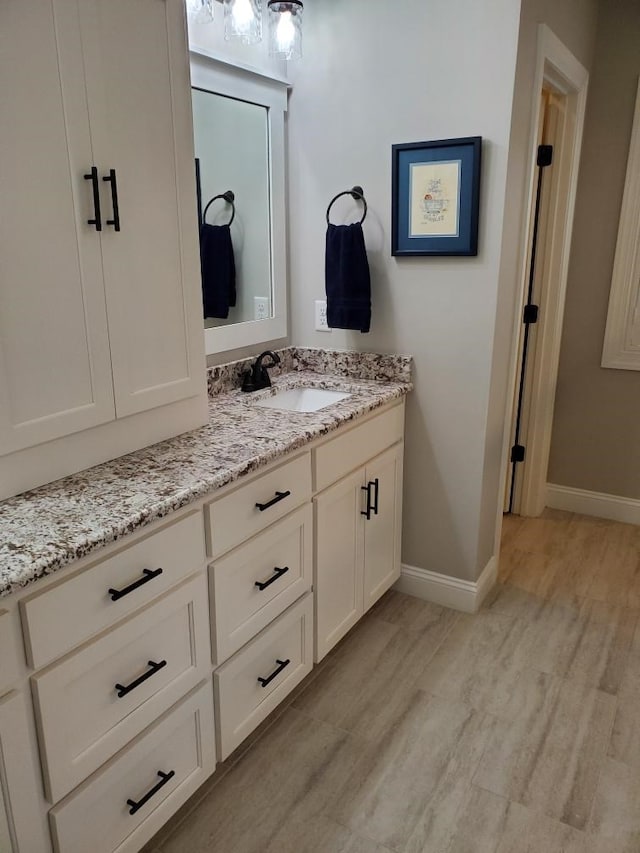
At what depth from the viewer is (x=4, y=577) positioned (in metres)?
1.06

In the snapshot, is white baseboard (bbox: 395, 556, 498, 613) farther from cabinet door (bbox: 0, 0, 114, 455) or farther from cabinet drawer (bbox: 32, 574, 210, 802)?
cabinet door (bbox: 0, 0, 114, 455)

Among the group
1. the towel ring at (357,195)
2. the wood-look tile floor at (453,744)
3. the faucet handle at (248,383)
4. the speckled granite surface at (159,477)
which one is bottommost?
the wood-look tile floor at (453,744)

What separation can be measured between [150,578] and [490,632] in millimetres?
1567

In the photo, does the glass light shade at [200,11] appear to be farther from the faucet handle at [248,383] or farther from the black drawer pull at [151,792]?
the black drawer pull at [151,792]

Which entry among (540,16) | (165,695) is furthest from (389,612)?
(540,16)

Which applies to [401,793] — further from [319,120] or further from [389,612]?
[319,120]

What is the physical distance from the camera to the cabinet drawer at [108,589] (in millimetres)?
1143

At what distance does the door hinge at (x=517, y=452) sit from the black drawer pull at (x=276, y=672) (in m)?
1.92

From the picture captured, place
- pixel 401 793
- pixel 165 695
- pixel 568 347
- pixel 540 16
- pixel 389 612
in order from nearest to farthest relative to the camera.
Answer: pixel 165 695, pixel 401 793, pixel 540 16, pixel 389 612, pixel 568 347

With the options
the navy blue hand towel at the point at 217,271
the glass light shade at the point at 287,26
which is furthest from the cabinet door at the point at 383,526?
the glass light shade at the point at 287,26

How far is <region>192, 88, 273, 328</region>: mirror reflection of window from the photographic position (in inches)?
86.5

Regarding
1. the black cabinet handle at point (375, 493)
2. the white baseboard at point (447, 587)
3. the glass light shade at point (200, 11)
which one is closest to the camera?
the glass light shade at point (200, 11)

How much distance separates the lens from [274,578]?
178cm

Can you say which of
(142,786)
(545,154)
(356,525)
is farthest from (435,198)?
(142,786)
